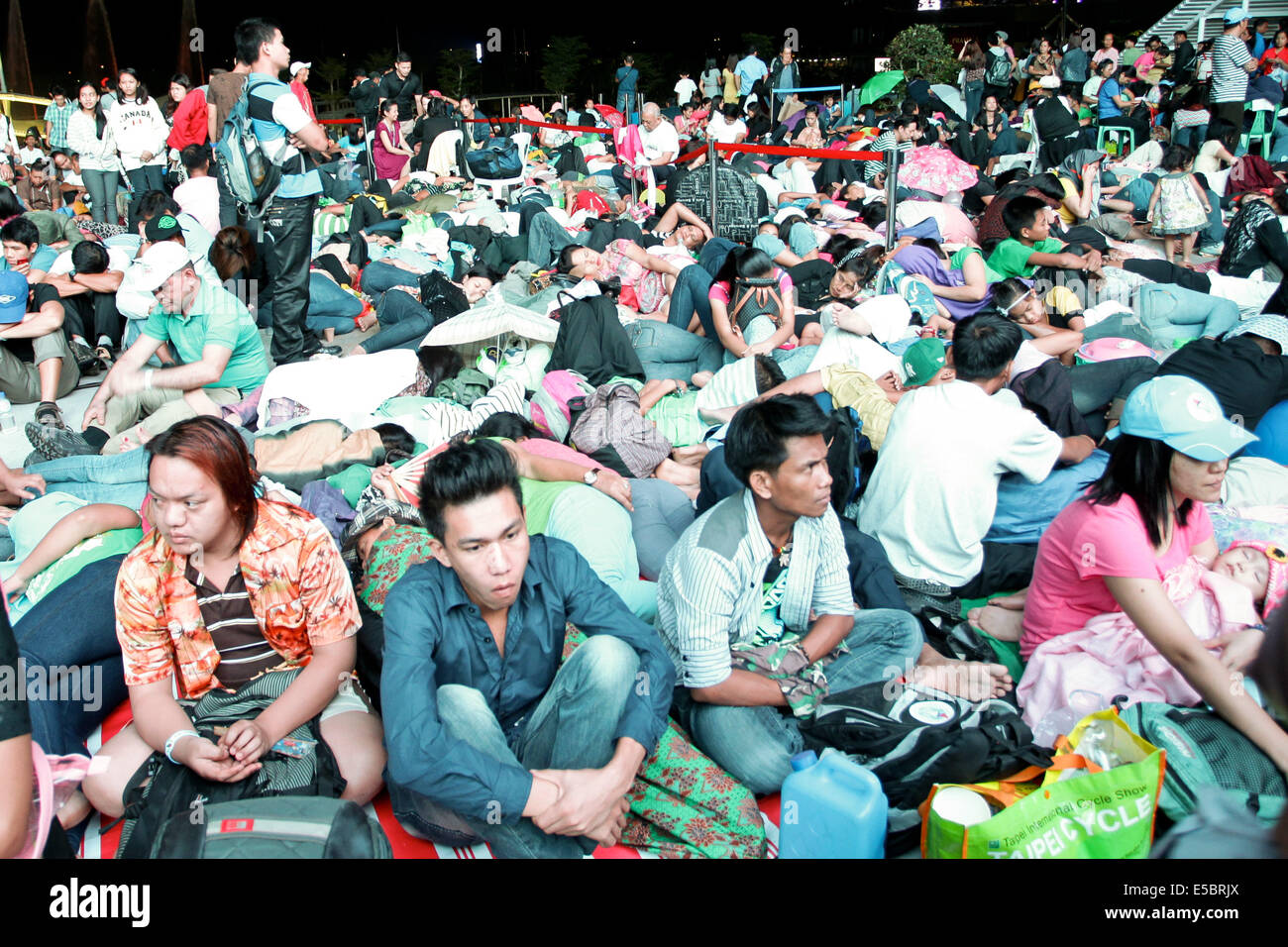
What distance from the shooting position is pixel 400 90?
12625 mm

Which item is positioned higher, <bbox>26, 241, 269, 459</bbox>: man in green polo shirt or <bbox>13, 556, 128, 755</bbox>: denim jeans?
<bbox>26, 241, 269, 459</bbox>: man in green polo shirt

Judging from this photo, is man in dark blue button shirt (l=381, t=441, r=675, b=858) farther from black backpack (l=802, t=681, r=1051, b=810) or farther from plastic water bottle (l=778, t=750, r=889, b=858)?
black backpack (l=802, t=681, r=1051, b=810)

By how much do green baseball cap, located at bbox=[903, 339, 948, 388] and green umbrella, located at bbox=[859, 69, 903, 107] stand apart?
1011 cm

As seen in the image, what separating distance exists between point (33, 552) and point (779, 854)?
2.41 metres

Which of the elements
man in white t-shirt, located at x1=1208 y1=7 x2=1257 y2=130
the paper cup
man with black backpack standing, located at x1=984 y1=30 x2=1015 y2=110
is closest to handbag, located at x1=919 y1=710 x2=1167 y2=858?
the paper cup

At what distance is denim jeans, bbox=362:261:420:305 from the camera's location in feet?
23.8

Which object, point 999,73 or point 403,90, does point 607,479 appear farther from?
point 999,73

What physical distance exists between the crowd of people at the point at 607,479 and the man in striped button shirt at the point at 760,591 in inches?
0.4

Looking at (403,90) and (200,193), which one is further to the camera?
(403,90)

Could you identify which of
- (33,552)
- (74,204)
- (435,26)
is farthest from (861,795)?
(435,26)

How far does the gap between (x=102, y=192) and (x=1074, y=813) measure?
32.5 feet

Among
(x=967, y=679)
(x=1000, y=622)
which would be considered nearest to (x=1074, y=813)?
(x=967, y=679)

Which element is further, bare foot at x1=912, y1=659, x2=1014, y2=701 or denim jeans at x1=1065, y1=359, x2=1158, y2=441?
denim jeans at x1=1065, y1=359, x2=1158, y2=441
